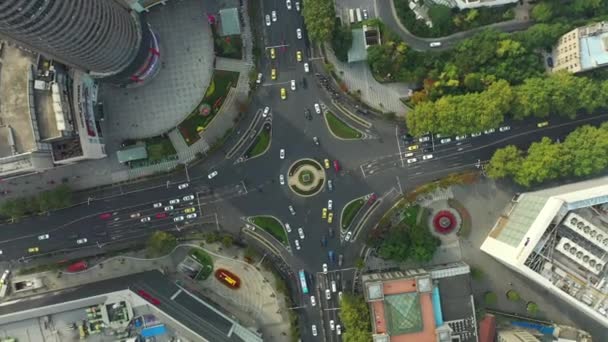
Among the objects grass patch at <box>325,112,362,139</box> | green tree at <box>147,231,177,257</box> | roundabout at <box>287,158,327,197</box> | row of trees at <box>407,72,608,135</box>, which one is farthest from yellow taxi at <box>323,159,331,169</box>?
green tree at <box>147,231,177,257</box>

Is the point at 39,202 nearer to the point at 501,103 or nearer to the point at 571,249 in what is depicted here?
the point at 501,103

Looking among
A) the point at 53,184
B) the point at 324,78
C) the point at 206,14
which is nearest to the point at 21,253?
the point at 53,184

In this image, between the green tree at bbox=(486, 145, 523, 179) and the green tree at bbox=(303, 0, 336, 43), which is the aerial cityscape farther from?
the green tree at bbox=(303, 0, 336, 43)

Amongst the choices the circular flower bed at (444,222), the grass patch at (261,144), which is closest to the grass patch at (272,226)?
the grass patch at (261,144)

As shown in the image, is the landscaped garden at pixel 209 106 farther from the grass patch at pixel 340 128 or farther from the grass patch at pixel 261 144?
the grass patch at pixel 340 128

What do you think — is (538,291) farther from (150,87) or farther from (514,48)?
(150,87)
